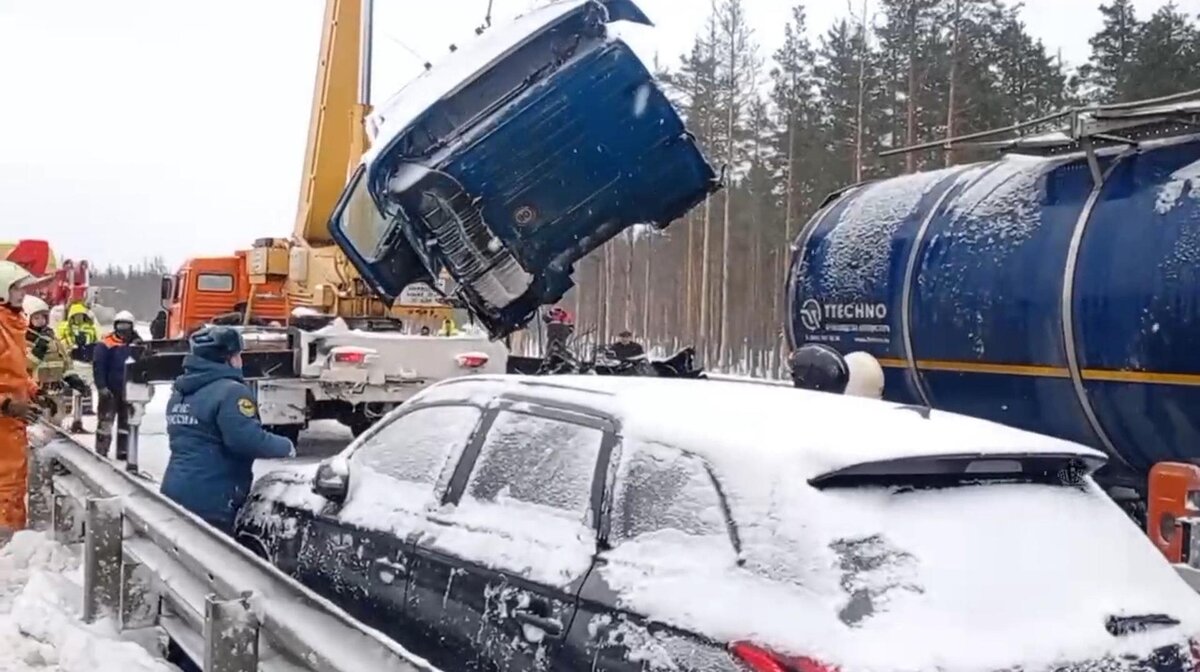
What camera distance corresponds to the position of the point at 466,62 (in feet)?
30.1

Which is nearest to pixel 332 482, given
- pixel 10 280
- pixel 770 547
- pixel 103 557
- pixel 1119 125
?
pixel 103 557

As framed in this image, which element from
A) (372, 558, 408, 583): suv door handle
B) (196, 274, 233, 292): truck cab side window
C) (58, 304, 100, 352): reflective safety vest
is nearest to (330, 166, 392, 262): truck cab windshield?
(372, 558, 408, 583): suv door handle

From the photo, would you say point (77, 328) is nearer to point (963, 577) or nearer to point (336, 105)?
point (336, 105)

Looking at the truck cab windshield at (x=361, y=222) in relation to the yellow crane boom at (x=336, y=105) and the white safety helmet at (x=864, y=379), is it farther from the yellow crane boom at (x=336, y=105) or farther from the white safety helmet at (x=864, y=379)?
the white safety helmet at (x=864, y=379)

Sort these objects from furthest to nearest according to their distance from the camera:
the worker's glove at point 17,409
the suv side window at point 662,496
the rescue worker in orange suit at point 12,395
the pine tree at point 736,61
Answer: the pine tree at point 736,61
the rescue worker in orange suit at point 12,395
the worker's glove at point 17,409
the suv side window at point 662,496

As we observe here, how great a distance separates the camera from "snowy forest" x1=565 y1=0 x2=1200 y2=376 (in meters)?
32.4

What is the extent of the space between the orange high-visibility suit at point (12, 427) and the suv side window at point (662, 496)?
17.3 feet

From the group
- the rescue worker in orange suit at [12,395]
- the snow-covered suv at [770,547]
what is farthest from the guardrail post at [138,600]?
the rescue worker in orange suit at [12,395]

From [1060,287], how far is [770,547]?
357cm

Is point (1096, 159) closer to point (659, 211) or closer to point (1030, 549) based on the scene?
point (1030, 549)

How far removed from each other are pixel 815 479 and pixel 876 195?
487 cm

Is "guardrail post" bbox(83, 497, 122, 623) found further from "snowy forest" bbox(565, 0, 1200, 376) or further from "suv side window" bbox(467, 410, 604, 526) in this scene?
"snowy forest" bbox(565, 0, 1200, 376)

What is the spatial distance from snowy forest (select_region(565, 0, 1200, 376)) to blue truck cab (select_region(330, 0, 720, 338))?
1560 centimetres

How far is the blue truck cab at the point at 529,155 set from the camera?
8.78 m
